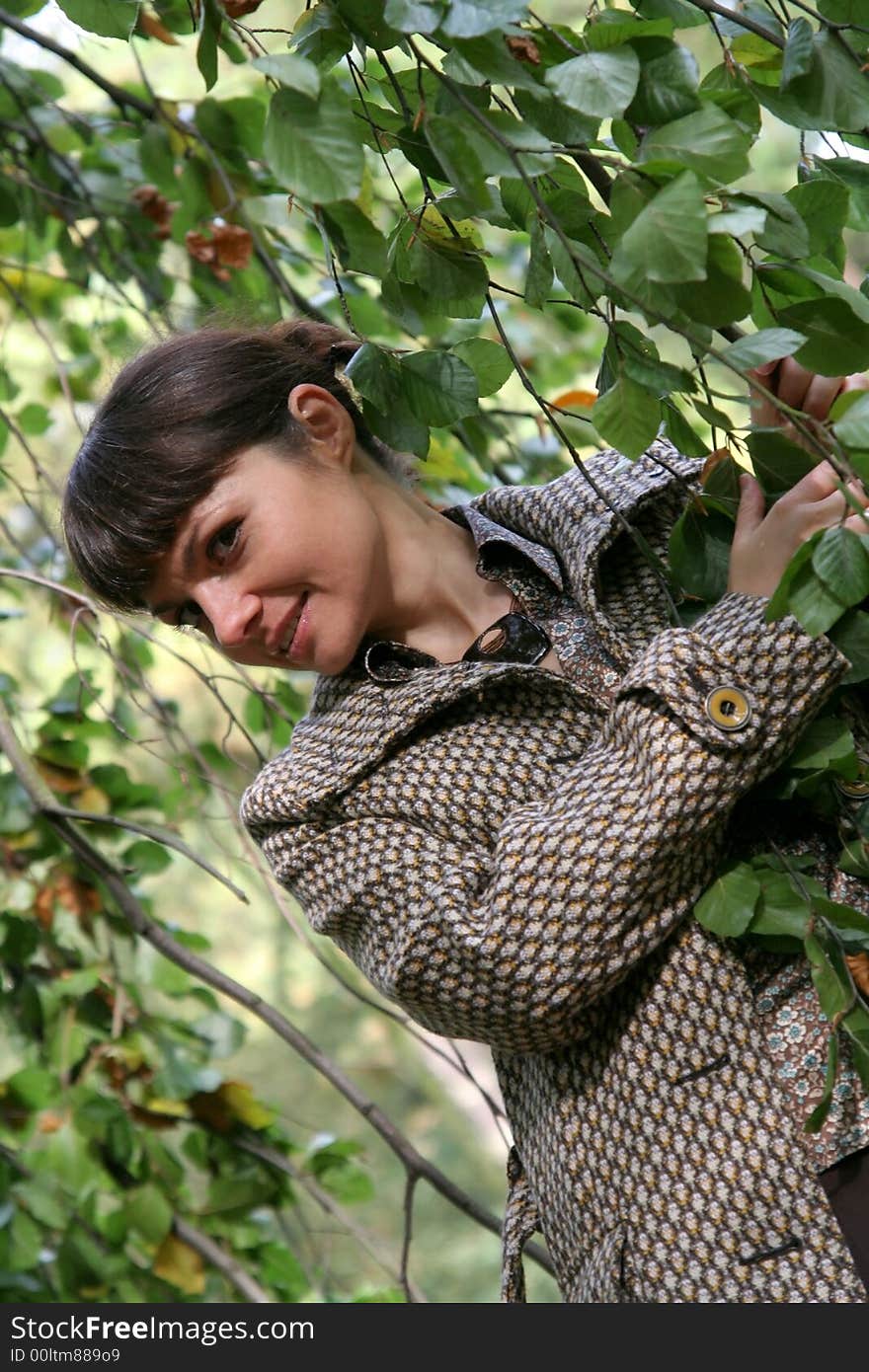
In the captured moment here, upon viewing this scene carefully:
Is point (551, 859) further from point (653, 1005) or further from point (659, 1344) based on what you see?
point (659, 1344)

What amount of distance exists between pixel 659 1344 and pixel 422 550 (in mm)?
477

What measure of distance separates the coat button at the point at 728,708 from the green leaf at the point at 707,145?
9.7 inches

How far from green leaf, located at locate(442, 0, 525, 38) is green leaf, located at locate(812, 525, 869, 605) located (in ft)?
0.71

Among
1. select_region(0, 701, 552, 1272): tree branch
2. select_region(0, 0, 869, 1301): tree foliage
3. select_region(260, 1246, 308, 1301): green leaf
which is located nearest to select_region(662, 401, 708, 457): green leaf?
select_region(0, 0, 869, 1301): tree foliage

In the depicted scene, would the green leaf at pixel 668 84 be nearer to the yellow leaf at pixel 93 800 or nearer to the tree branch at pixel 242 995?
the tree branch at pixel 242 995

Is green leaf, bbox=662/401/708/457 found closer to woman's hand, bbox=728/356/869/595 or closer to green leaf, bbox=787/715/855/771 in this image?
woman's hand, bbox=728/356/869/595

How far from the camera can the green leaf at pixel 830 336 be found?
56cm

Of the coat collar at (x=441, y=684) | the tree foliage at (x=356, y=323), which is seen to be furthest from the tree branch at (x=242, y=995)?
the coat collar at (x=441, y=684)

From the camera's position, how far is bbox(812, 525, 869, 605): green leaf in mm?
548

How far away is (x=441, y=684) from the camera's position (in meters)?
0.83

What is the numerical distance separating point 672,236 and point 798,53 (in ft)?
0.56

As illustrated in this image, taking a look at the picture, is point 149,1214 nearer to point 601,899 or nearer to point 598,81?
point 601,899

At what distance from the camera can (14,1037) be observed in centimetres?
151

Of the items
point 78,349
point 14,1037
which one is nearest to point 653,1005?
point 14,1037
